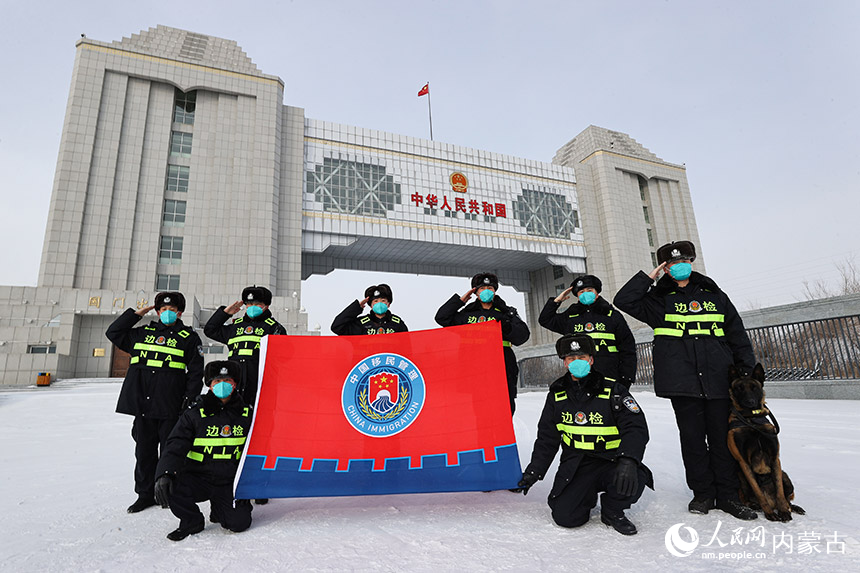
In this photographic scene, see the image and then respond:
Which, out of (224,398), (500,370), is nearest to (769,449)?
(500,370)

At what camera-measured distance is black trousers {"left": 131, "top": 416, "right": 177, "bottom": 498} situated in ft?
12.7

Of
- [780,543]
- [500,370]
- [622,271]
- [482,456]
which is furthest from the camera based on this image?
[622,271]

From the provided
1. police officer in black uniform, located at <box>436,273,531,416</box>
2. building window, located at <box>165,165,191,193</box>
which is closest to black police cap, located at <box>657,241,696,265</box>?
police officer in black uniform, located at <box>436,273,531,416</box>

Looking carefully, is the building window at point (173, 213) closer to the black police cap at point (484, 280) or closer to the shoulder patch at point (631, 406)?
the black police cap at point (484, 280)

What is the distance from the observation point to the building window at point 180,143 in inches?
1038

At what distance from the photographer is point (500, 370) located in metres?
3.80

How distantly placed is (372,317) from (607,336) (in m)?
2.41

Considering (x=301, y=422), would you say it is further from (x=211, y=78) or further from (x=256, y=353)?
(x=211, y=78)

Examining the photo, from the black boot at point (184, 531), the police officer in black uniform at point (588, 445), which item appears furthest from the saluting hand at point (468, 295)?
the black boot at point (184, 531)

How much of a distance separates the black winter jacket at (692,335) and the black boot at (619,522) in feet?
3.14

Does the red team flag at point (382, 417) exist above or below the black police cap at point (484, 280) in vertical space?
below

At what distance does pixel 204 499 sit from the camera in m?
3.20

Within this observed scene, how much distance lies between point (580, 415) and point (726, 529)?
1.08 metres

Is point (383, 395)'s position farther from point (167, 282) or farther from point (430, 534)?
point (167, 282)
